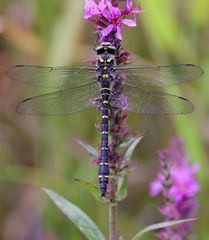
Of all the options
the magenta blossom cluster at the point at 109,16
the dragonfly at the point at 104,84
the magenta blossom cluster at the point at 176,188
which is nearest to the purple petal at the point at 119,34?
the magenta blossom cluster at the point at 109,16

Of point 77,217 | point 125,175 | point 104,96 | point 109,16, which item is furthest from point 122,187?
point 109,16

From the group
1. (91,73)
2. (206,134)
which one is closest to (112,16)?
(91,73)

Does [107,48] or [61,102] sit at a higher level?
[107,48]

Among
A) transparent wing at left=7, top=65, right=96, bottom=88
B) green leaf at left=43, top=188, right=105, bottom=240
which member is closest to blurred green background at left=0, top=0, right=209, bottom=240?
transparent wing at left=7, top=65, right=96, bottom=88

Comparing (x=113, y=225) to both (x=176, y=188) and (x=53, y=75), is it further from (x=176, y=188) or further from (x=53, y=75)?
(x=53, y=75)

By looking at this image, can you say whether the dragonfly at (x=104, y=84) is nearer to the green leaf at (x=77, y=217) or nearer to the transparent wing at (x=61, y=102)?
the transparent wing at (x=61, y=102)
